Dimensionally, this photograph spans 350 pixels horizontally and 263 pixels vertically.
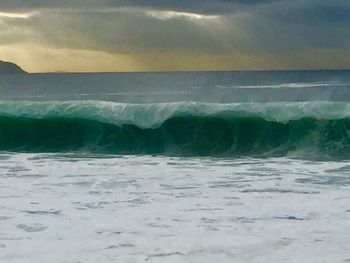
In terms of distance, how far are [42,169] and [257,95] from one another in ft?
97.9

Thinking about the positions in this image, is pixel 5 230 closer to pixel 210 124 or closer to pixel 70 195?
pixel 70 195

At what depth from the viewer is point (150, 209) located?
23.7 feet

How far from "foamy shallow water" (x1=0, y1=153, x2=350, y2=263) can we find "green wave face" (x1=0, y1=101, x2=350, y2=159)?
382cm

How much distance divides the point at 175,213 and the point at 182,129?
8871 mm

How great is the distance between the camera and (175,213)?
277 inches

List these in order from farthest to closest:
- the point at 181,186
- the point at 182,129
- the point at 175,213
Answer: the point at 182,129
the point at 181,186
the point at 175,213

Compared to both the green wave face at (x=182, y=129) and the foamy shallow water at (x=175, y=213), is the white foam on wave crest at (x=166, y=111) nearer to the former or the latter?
the green wave face at (x=182, y=129)

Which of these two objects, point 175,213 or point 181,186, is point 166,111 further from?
point 175,213

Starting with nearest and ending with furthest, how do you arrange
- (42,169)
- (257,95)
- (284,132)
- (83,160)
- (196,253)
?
(196,253) → (42,169) → (83,160) → (284,132) → (257,95)

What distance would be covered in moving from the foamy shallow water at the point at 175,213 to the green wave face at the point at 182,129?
12.5 feet

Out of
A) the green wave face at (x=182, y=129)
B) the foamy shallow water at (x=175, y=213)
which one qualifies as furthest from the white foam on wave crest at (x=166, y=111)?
the foamy shallow water at (x=175, y=213)

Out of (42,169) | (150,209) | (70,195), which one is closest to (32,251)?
(150,209)

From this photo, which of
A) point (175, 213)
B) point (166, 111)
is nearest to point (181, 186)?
point (175, 213)

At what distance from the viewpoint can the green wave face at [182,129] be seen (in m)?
14.4
